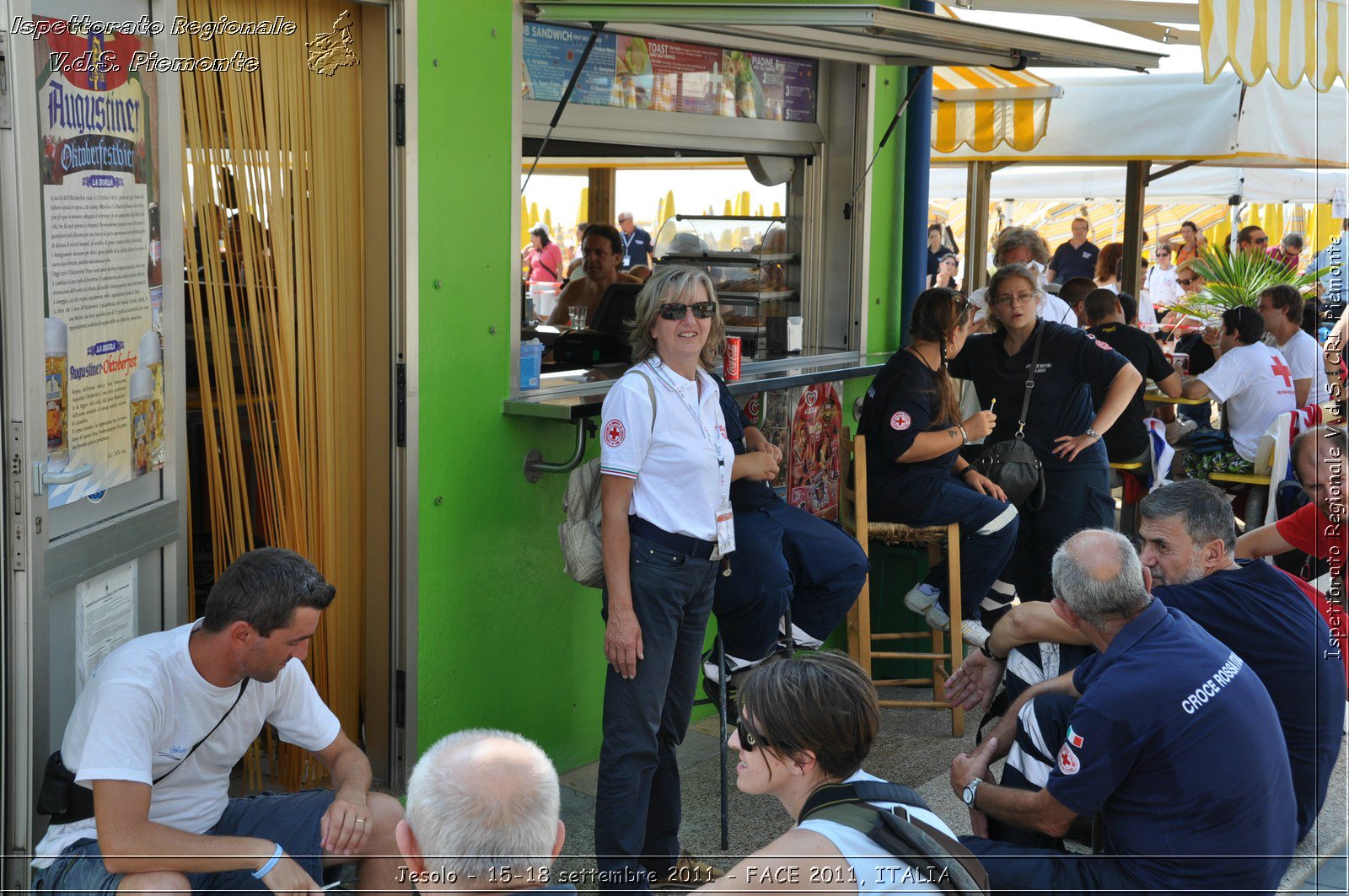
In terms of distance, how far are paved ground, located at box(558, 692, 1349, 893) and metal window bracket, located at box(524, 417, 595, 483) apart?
103cm

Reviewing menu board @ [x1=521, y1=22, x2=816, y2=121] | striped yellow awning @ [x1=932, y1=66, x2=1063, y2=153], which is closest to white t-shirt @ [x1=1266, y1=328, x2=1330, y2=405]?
striped yellow awning @ [x1=932, y1=66, x2=1063, y2=153]

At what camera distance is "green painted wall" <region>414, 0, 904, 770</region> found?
367cm

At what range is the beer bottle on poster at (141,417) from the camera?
2959mm

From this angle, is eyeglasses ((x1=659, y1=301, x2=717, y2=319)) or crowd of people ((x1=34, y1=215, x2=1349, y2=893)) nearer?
crowd of people ((x1=34, y1=215, x2=1349, y2=893))

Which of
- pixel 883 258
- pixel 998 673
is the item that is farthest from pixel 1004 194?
pixel 998 673

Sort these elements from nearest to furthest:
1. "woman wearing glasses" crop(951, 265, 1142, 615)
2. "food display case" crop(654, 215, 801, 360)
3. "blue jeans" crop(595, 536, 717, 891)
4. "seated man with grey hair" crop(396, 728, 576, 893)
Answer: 1. "seated man with grey hair" crop(396, 728, 576, 893)
2. "blue jeans" crop(595, 536, 717, 891)
3. "woman wearing glasses" crop(951, 265, 1142, 615)
4. "food display case" crop(654, 215, 801, 360)

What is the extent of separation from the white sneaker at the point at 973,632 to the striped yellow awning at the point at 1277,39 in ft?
6.74

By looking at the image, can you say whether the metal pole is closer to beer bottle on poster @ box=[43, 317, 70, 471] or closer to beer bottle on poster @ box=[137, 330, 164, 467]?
beer bottle on poster @ box=[137, 330, 164, 467]

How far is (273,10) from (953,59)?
240 cm

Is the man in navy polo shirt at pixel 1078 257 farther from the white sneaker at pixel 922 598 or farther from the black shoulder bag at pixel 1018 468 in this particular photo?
the white sneaker at pixel 922 598

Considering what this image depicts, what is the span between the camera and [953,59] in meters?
4.69

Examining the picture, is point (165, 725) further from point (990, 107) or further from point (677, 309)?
point (990, 107)

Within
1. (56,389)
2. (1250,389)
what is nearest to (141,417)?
(56,389)

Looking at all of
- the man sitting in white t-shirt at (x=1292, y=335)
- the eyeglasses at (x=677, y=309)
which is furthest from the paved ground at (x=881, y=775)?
the man sitting in white t-shirt at (x=1292, y=335)
